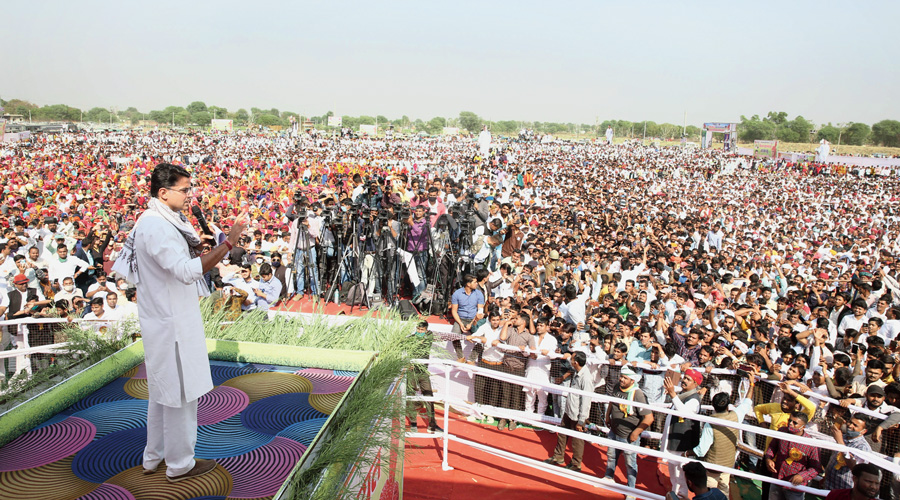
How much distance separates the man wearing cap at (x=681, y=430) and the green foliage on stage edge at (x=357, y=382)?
219cm

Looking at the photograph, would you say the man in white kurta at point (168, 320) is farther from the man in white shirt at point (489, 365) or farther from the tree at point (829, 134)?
the tree at point (829, 134)

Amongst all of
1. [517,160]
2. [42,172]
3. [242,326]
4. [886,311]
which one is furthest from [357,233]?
[517,160]

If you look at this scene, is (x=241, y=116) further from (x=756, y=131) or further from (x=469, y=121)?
(x=756, y=131)

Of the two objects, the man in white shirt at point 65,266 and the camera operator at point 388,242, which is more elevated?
the camera operator at point 388,242

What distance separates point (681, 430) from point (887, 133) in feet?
247

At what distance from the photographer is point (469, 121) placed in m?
95.7

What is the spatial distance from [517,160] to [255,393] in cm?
3106

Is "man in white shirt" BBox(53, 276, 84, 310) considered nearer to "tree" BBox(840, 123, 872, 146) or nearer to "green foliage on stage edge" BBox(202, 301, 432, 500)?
"green foliage on stage edge" BBox(202, 301, 432, 500)

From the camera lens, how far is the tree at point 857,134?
62188mm

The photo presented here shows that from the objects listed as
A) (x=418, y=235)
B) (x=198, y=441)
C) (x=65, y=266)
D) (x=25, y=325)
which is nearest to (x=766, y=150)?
(x=418, y=235)

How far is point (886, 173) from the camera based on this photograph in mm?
31094

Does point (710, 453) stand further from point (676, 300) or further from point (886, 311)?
point (886, 311)

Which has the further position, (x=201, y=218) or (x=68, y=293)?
(x=68, y=293)

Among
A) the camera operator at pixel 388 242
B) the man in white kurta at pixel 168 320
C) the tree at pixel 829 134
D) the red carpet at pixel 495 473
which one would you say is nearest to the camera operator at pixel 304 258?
the camera operator at pixel 388 242
